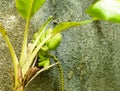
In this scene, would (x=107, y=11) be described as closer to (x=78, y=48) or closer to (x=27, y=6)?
(x=27, y=6)

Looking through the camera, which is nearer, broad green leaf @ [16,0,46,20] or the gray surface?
broad green leaf @ [16,0,46,20]

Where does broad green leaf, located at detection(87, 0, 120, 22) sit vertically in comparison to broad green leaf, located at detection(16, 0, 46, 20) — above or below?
below

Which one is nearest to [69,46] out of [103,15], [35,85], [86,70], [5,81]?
[86,70]

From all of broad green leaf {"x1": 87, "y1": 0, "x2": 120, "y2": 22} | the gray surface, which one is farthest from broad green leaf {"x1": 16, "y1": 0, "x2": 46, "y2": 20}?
broad green leaf {"x1": 87, "y1": 0, "x2": 120, "y2": 22}

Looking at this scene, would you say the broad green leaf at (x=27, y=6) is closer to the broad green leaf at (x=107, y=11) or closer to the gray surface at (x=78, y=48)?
the gray surface at (x=78, y=48)

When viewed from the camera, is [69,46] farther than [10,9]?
Yes

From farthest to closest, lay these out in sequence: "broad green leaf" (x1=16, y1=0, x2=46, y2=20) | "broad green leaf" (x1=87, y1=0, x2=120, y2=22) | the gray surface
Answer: the gray surface < "broad green leaf" (x1=16, y1=0, x2=46, y2=20) < "broad green leaf" (x1=87, y1=0, x2=120, y2=22)

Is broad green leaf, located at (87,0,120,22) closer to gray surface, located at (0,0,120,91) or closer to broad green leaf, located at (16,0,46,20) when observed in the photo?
broad green leaf, located at (16,0,46,20)

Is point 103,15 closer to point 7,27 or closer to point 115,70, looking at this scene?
point 7,27
